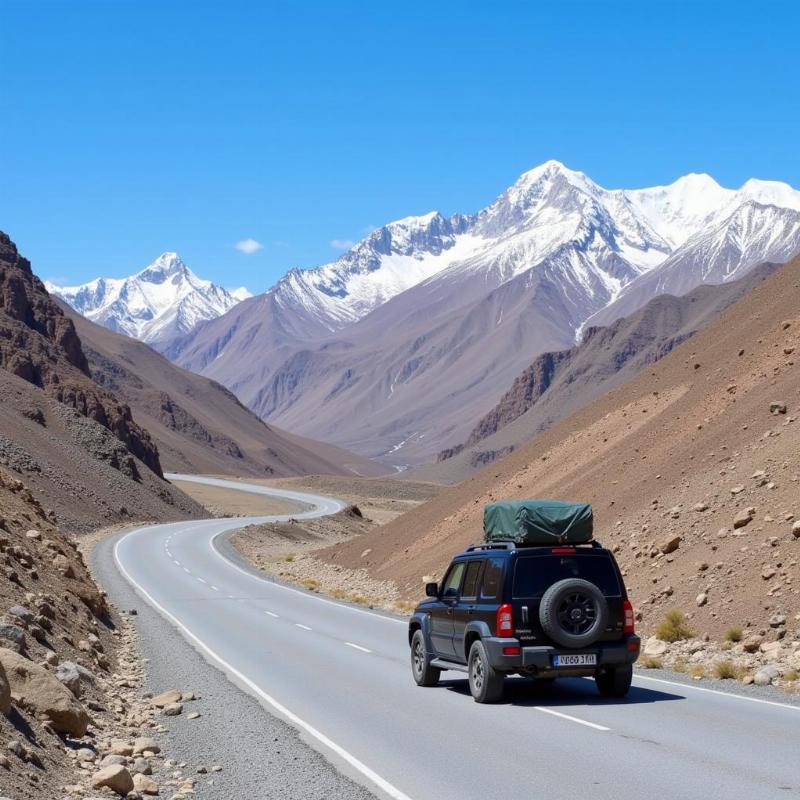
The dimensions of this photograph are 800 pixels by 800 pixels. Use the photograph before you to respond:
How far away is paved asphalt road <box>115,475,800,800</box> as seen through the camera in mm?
9000

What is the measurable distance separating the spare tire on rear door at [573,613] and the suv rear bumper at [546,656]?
0.15 m

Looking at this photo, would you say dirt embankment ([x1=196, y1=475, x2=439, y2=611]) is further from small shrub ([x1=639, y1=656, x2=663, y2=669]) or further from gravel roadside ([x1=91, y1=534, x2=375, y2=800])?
gravel roadside ([x1=91, y1=534, x2=375, y2=800])

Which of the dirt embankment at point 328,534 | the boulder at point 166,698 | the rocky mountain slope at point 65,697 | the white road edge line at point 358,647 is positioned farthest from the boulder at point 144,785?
the dirt embankment at point 328,534

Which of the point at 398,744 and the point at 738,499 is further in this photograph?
the point at 738,499

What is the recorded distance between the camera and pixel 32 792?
26.4ft

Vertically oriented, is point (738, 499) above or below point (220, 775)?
above

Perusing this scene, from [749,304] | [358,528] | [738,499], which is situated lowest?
[358,528]

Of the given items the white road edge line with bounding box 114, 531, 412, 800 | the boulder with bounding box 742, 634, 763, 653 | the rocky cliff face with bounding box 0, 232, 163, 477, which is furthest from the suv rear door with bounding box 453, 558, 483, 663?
the rocky cliff face with bounding box 0, 232, 163, 477

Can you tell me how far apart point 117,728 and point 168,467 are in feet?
419

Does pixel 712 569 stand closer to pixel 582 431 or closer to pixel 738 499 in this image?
pixel 738 499

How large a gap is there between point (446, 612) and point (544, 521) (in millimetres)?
2293

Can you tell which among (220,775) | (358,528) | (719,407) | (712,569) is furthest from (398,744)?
(358,528)

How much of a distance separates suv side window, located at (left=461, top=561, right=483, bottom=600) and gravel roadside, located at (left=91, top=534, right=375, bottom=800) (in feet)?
8.96

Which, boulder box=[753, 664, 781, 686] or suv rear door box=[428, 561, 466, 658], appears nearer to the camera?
suv rear door box=[428, 561, 466, 658]
